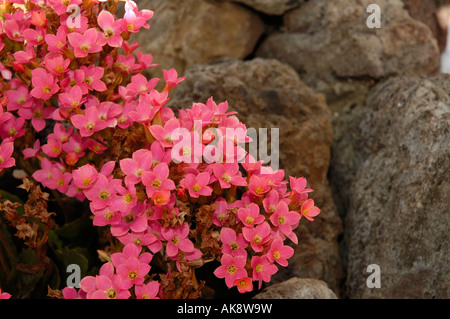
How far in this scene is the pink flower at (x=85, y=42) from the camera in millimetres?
1488

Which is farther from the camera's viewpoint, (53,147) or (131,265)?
(53,147)

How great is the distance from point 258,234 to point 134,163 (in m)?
0.36

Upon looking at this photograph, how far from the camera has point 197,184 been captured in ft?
4.53

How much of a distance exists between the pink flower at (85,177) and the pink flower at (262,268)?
1.52ft

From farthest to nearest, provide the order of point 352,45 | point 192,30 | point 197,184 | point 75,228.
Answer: point 192,30 → point 352,45 → point 75,228 → point 197,184

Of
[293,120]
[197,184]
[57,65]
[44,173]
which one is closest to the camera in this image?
[197,184]

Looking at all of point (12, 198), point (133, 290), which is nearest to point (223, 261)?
point (133, 290)

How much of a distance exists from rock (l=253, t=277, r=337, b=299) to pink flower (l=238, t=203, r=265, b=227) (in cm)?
42

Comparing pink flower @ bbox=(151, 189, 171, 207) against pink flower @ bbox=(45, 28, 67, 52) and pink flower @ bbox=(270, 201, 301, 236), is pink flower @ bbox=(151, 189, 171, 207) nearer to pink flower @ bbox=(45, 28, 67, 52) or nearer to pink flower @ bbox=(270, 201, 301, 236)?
pink flower @ bbox=(270, 201, 301, 236)

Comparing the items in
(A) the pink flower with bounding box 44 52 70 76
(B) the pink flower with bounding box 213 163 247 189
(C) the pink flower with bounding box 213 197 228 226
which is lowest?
(C) the pink flower with bounding box 213 197 228 226

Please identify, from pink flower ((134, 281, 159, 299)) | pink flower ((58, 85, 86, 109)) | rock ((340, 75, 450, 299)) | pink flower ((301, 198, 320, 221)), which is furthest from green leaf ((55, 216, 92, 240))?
rock ((340, 75, 450, 299))

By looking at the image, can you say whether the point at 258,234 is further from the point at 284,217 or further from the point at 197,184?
the point at 197,184

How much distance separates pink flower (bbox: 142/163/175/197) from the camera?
132cm

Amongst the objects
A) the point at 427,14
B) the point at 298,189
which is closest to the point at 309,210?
the point at 298,189
